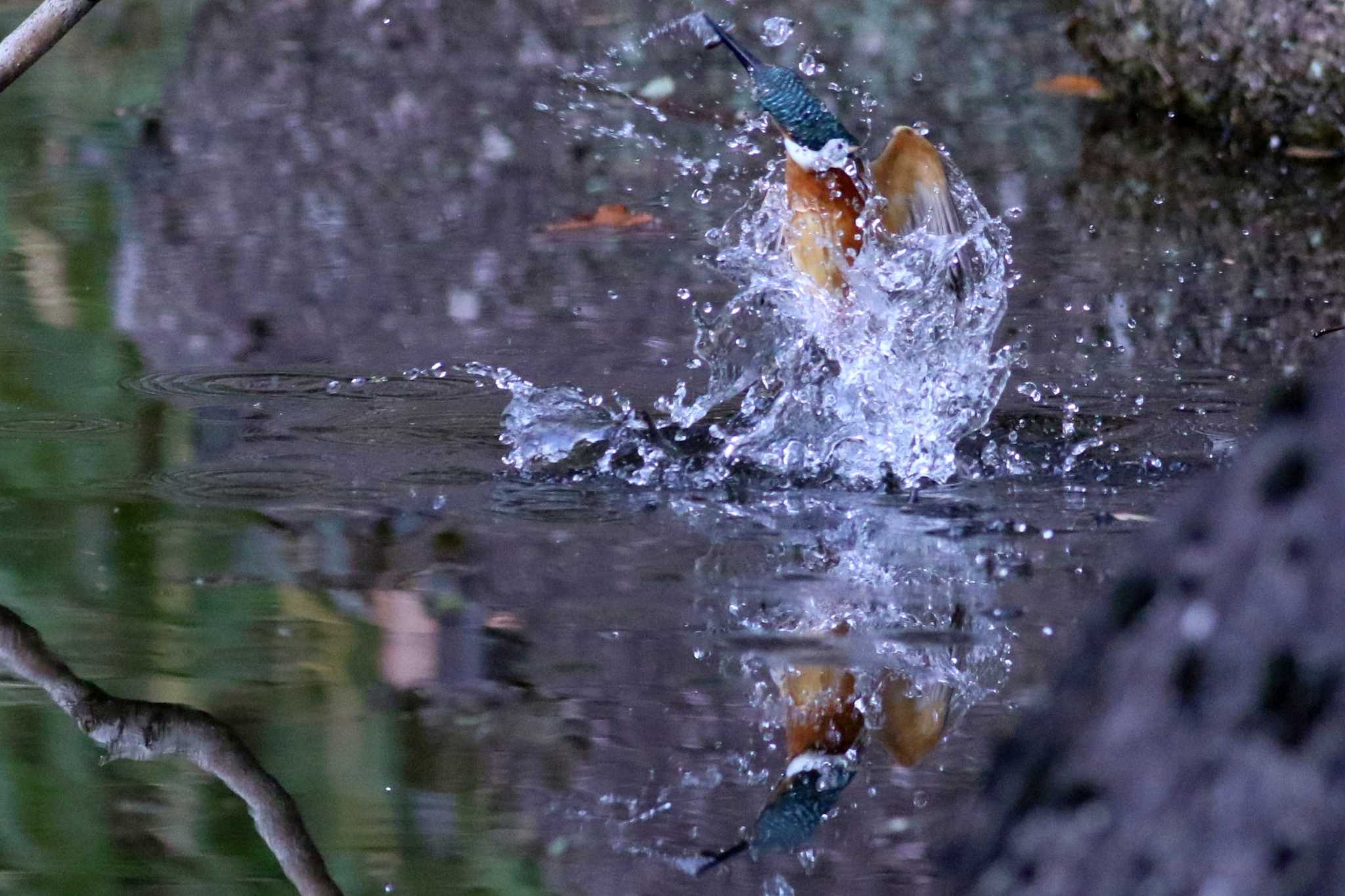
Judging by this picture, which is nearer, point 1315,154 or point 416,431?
point 416,431

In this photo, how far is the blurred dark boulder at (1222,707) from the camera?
1.15 meters

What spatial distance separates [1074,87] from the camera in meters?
7.76

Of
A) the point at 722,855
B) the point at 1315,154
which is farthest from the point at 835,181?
the point at 1315,154

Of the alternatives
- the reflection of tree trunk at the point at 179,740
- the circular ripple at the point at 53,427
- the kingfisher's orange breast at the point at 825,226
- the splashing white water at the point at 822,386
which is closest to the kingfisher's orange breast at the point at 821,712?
the reflection of tree trunk at the point at 179,740

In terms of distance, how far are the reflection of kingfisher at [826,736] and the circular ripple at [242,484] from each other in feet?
3.88

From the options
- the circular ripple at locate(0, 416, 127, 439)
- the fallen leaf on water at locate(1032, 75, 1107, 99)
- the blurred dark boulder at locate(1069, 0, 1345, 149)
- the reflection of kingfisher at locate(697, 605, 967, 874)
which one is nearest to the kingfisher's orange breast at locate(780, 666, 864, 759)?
the reflection of kingfisher at locate(697, 605, 967, 874)

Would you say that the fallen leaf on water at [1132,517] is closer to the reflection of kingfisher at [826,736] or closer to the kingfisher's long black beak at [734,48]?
the reflection of kingfisher at [826,736]

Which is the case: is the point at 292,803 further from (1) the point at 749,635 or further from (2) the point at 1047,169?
(2) the point at 1047,169

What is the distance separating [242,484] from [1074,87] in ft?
16.1

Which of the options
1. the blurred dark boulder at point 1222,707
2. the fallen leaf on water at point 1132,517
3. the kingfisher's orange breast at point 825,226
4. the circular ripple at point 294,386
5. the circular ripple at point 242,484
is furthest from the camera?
the circular ripple at point 294,386

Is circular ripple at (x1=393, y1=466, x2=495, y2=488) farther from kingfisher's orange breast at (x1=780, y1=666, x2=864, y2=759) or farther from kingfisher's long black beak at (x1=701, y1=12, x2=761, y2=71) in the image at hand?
kingfisher's orange breast at (x1=780, y1=666, x2=864, y2=759)

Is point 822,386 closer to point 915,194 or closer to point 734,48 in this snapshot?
point 915,194

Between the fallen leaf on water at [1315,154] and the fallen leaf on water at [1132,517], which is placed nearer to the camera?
the fallen leaf on water at [1132,517]

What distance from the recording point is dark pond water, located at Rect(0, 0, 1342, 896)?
2438 mm
